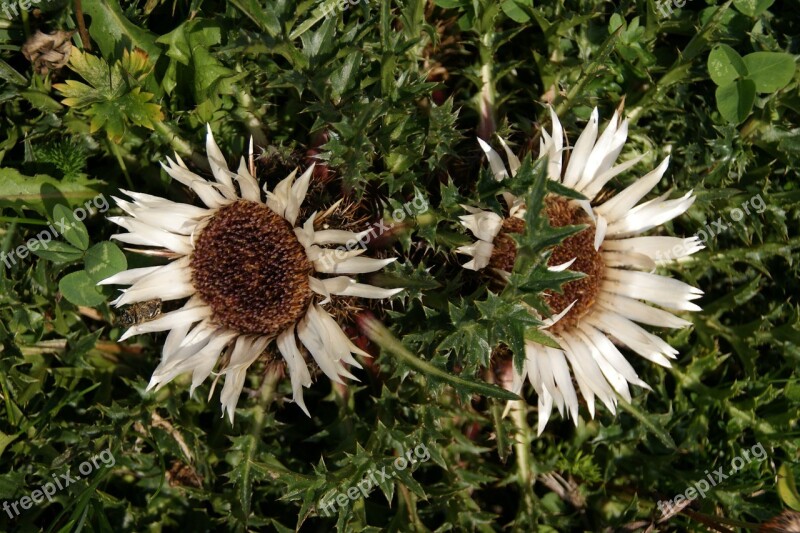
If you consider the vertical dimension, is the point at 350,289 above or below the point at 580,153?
below

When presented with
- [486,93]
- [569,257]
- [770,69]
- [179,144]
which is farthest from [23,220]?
[770,69]

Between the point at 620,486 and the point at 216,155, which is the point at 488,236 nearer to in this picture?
the point at 216,155

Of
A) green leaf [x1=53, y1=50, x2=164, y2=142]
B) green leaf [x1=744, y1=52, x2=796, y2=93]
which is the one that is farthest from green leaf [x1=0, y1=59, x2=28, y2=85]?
green leaf [x1=744, y1=52, x2=796, y2=93]

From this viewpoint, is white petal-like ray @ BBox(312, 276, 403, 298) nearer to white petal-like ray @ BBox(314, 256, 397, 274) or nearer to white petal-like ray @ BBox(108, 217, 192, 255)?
white petal-like ray @ BBox(314, 256, 397, 274)

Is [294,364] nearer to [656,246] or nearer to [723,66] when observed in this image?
[656,246]

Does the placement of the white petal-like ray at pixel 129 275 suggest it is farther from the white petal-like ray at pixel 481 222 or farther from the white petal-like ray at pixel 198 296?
the white petal-like ray at pixel 481 222

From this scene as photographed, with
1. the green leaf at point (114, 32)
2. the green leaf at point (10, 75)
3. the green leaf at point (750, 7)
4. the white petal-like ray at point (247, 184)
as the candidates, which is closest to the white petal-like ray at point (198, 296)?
the white petal-like ray at point (247, 184)
